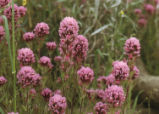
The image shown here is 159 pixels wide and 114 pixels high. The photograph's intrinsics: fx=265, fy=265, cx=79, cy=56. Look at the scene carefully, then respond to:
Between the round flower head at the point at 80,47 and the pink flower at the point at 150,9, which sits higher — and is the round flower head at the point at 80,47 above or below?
below

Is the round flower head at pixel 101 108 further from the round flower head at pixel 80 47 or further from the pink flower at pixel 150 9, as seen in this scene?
the pink flower at pixel 150 9

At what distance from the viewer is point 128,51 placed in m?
1.47

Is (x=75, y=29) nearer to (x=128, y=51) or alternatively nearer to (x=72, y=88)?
(x=128, y=51)

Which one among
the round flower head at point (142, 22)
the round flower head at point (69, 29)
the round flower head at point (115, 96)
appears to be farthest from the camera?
the round flower head at point (142, 22)

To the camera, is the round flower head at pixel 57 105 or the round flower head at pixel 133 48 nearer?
the round flower head at pixel 57 105

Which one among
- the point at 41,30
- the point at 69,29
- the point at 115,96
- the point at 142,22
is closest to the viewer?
the point at 115,96

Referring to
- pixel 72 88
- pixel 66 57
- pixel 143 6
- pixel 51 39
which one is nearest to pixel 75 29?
pixel 66 57

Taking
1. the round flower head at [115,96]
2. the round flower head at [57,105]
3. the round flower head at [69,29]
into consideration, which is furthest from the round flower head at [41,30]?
the round flower head at [115,96]

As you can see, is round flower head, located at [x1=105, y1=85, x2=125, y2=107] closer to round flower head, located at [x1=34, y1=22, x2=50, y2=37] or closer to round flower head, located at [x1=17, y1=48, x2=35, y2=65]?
round flower head, located at [x1=17, y1=48, x2=35, y2=65]

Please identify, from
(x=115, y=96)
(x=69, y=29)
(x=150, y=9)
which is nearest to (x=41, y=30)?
(x=69, y=29)

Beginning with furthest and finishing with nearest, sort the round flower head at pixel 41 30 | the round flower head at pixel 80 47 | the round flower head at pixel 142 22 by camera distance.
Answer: the round flower head at pixel 142 22 → the round flower head at pixel 41 30 → the round flower head at pixel 80 47

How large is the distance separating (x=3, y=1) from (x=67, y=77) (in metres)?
0.59

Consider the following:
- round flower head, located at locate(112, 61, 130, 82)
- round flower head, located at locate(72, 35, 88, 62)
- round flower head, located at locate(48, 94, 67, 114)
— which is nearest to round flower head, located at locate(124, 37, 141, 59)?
round flower head, located at locate(112, 61, 130, 82)

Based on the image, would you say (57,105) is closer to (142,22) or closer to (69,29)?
(69,29)
